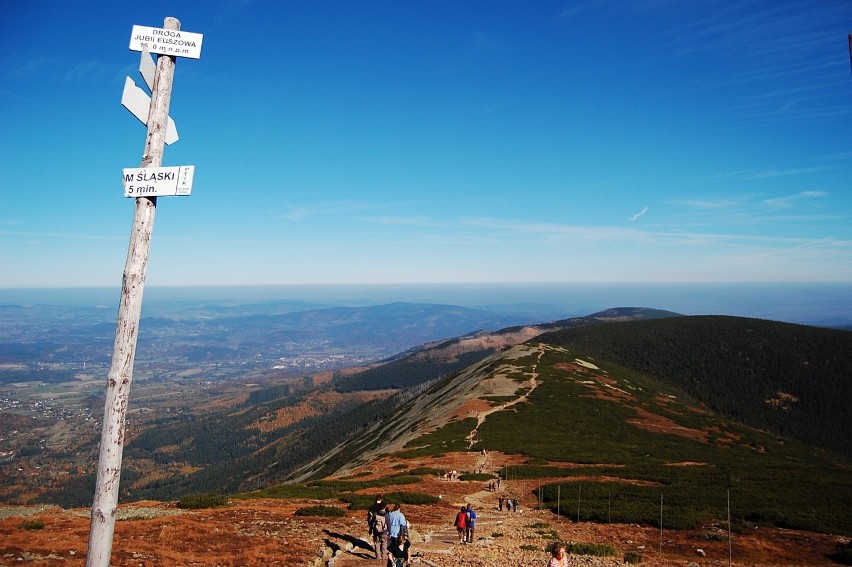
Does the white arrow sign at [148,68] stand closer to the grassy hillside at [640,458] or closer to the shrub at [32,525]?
the shrub at [32,525]

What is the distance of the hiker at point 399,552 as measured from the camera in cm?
1476

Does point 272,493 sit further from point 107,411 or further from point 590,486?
point 107,411

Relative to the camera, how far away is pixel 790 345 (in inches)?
6560

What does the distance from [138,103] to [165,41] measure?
1.09m

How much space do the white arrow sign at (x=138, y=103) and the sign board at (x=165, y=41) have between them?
705 mm

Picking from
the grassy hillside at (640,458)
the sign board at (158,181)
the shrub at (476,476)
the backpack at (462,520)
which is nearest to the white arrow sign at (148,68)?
the sign board at (158,181)

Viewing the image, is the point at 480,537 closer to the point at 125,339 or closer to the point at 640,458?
the point at 125,339

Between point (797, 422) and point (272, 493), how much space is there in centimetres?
14915

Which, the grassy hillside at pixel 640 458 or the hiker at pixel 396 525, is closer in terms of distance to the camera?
the hiker at pixel 396 525

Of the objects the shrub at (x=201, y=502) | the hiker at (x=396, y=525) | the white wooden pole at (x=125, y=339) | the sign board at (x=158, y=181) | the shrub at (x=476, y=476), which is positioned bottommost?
the shrub at (x=476, y=476)

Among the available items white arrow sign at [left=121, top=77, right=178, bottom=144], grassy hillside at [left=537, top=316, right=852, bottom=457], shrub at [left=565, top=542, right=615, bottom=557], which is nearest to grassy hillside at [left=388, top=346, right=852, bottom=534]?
shrub at [left=565, top=542, right=615, bottom=557]

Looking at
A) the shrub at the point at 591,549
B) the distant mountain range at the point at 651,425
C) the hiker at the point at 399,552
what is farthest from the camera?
the distant mountain range at the point at 651,425

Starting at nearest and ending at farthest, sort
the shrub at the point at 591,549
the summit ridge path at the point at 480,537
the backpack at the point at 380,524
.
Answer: the backpack at the point at 380,524, the summit ridge path at the point at 480,537, the shrub at the point at 591,549

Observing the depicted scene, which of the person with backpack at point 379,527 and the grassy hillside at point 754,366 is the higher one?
the person with backpack at point 379,527
